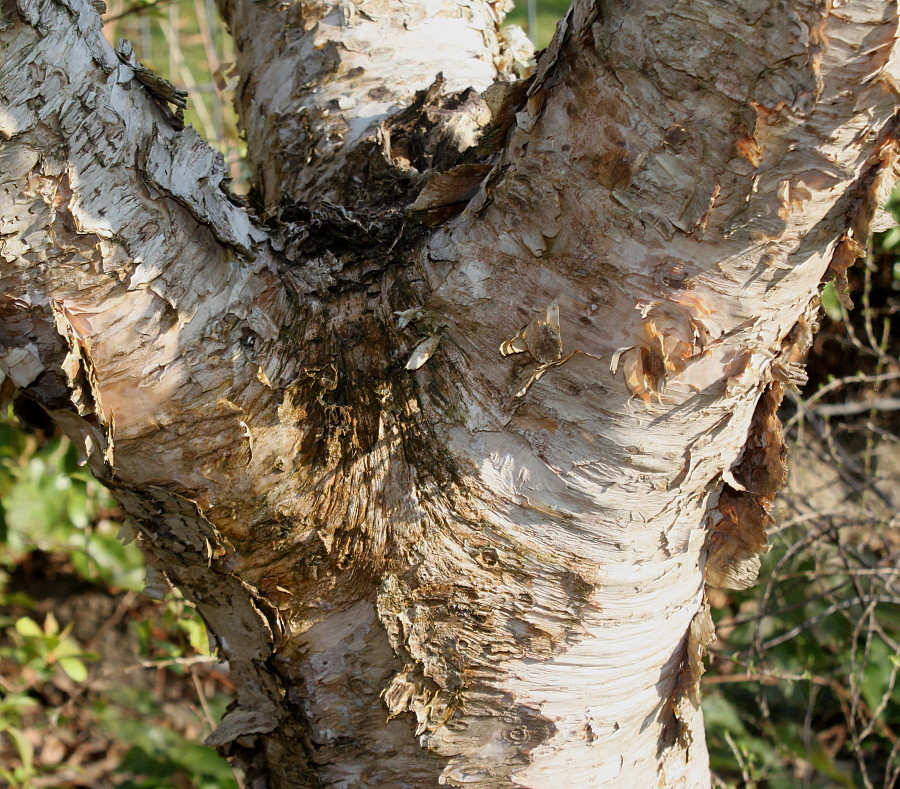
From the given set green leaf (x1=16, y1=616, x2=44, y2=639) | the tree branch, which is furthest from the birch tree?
green leaf (x1=16, y1=616, x2=44, y2=639)

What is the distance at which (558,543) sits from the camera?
908mm

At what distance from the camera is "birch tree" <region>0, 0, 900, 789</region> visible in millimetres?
Answer: 720

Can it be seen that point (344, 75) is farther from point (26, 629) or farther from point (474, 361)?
point (26, 629)

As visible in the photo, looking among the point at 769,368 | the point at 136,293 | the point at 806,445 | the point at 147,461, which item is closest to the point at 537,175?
the point at 769,368

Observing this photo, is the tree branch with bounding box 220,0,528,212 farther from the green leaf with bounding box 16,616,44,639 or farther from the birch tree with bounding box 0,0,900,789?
the green leaf with bounding box 16,616,44,639

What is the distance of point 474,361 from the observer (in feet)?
2.94

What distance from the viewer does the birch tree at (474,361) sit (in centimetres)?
72

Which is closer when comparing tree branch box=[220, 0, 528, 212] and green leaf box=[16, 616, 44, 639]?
tree branch box=[220, 0, 528, 212]

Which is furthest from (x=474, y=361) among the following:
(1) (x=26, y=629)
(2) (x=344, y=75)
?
(1) (x=26, y=629)

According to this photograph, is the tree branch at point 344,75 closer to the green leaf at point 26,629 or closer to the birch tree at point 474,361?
the birch tree at point 474,361

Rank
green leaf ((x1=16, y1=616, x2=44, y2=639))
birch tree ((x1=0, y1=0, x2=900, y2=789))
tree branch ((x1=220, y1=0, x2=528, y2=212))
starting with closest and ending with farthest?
birch tree ((x1=0, y1=0, x2=900, y2=789)) → tree branch ((x1=220, y1=0, x2=528, y2=212)) → green leaf ((x1=16, y1=616, x2=44, y2=639))

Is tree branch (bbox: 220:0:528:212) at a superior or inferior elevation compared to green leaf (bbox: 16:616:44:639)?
superior

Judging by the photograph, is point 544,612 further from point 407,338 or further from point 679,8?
point 679,8

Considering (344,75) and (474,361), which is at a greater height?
(344,75)
